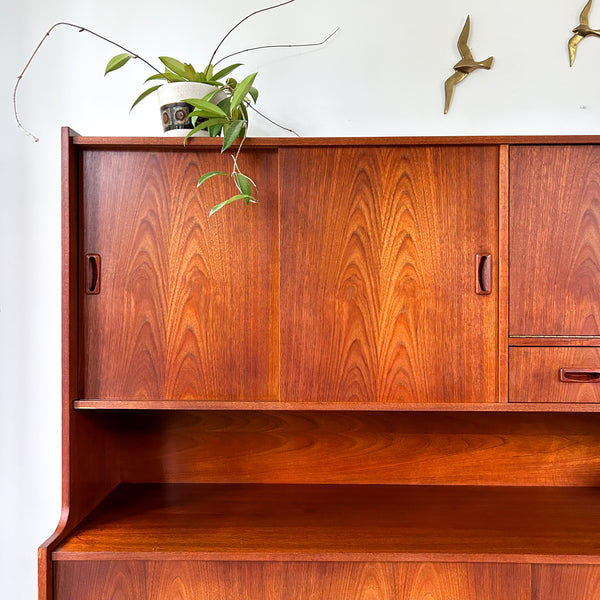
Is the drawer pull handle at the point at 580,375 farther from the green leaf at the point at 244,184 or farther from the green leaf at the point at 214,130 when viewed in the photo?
the green leaf at the point at 214,130

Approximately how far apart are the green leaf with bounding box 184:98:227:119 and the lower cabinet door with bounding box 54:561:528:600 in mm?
967

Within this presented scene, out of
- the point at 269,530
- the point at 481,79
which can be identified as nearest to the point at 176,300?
the point at 269,530

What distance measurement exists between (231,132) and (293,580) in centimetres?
96

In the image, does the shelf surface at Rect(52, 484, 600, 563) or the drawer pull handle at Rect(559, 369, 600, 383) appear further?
the drawer pull handle at Rect(559, 369, 600, 383)

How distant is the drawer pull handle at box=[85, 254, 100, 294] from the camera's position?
115 centimetres

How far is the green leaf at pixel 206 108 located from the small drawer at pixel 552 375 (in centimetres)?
86

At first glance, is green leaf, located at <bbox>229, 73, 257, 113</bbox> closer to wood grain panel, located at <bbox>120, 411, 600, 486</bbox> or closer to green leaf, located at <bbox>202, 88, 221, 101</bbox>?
green leaf, located at <bbox>202, 88, 221, 101</bbox>

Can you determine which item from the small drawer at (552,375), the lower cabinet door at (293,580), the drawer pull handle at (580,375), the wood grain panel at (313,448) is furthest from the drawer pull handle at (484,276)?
the lower cabinet door at (293,580)

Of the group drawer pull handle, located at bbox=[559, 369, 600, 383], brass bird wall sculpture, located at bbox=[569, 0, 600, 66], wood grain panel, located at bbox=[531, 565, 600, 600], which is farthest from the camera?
brass bird wall sculpture, located at bbox=[569, 0, 600, 66]

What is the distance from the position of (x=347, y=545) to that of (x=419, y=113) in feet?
3.81

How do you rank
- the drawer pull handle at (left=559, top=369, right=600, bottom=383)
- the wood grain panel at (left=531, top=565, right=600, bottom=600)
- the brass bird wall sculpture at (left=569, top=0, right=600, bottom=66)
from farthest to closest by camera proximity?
the brass bird wall sculpture at (left=569, top=0, right=600, bottom=66) → the drawer pull handle at (left=559, top=369, right=600, bottom=383) → the wood grain panel at (left=531, top=565, right=600, bottom=600)

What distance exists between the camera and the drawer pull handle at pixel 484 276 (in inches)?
44.9

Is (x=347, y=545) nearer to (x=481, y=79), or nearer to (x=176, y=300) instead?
(x=176, y=300)

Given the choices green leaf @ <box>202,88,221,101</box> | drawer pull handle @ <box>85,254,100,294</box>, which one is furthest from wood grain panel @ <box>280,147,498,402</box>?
drawer pull handle @ <box>85,254,100,294</box>
